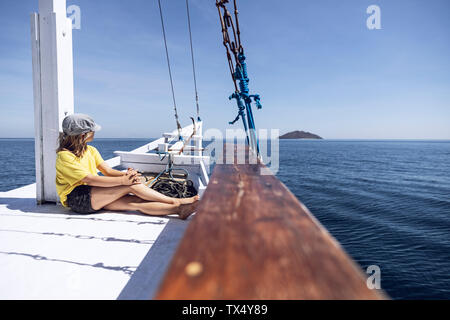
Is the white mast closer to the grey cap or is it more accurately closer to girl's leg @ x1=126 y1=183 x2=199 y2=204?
the grey cap

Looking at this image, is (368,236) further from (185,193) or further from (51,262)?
(51,262)

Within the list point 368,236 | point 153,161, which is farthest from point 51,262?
point 368,236

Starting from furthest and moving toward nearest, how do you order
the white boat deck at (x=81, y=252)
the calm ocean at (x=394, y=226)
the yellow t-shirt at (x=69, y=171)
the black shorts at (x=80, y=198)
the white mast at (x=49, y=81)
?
the calm ocean at (x=394, y=226)
the white mast at (x=49, y=81)
the black shorts at (x=80, y=198)
the yellow t-shirt at (x=69, y=171)
the white boat deck at (x=81, y=252)

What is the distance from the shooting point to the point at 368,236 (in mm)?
6262

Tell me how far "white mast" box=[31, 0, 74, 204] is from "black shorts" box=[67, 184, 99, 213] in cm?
54

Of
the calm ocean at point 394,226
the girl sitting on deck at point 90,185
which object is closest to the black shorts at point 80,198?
the girl sitting on deck at point 90,185

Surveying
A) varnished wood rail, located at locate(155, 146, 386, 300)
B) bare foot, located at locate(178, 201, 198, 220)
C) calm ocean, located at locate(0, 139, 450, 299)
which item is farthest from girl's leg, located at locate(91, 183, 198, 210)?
calm ocean, located at locate(0, 139, 450, 299)

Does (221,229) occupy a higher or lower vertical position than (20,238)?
higher

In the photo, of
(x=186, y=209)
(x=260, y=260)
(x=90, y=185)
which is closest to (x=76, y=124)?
(x=90, y=185)

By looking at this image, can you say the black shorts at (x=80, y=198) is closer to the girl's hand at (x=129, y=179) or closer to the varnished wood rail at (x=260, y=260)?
the girl's hand at (x=129, y=179)

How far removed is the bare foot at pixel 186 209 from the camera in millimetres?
2523

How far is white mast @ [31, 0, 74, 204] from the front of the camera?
2.68 m

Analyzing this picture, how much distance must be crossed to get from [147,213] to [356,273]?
2.48 m

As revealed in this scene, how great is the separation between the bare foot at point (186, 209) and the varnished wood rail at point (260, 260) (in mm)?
1722
